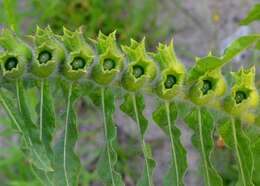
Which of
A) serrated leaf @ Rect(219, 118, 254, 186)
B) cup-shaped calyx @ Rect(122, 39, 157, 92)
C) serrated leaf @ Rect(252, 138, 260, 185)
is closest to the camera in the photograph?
cup-shaped calyx @ Rect(122, 39, 157, 92)

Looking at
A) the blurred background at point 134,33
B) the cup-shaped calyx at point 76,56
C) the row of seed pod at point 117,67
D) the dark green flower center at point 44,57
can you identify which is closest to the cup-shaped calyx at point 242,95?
the row of seed pod at point 117,67

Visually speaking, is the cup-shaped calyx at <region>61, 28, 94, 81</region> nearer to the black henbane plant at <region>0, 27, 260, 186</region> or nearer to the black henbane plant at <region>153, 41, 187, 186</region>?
the black henbane plant at <region>0, 27, 260, 186</region>

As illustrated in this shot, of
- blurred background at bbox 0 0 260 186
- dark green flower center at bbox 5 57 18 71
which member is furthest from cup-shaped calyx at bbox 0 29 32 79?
blurred background at bbox 0 0 260 186

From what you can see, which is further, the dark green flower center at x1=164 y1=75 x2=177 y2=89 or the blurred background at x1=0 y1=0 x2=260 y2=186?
the blurred background at x1=0 y1=0 x2=260 y2=186

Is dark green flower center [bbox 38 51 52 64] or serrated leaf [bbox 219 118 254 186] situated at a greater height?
dark green flower center [bbox 38 51 52 64]

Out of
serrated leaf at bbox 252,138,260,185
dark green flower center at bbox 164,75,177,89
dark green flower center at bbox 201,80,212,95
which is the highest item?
dark green flower center at bbox 164,75,177,89

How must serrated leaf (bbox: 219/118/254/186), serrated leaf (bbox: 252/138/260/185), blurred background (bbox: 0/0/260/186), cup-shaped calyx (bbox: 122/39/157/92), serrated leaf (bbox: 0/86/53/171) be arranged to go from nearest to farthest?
serrated leaf (bbox: 0/86/53/171) < cup-shaped calyx (bbox: 122/39/157/92) < serrated leaf (bbox: 219/118/254/186) < serrated leaf (bbox: 252/138/260/185) < blurred background (bbox: 0/0/260/186)

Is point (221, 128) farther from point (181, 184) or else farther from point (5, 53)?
point (5, 53)
